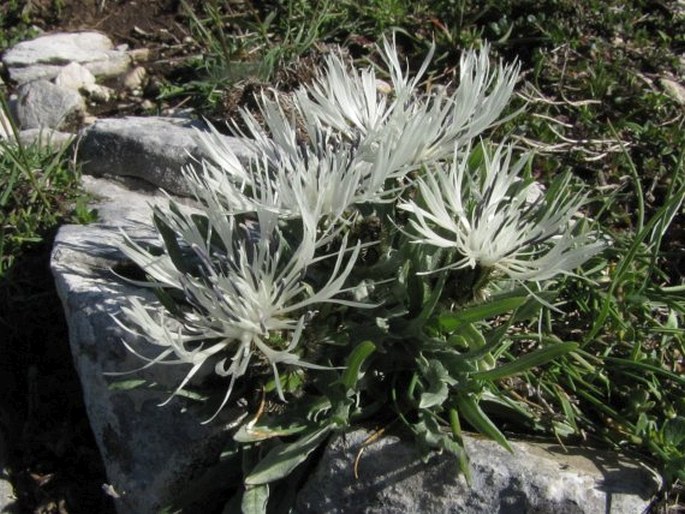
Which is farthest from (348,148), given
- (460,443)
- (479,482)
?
(479,482)

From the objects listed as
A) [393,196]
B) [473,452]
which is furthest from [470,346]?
[393,196]

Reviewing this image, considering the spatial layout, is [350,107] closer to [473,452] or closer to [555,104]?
[473,452]

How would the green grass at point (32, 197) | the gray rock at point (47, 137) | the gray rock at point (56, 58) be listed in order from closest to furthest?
the green grass at point (32, 197) → the gray rock at point (47, 137) → the gray rock at point (56, 58)

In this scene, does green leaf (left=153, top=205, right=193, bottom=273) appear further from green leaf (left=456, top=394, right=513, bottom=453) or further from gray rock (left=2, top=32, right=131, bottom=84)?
gray rock (left=2, top=32, right=131, bottom=84)

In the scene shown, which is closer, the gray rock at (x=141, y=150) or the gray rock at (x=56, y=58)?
the gray rock at (x=141, y=150)

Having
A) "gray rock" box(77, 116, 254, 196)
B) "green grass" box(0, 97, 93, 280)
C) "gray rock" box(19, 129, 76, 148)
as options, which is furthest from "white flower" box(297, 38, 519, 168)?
"gray rock" box(19, 129, 76, 148)

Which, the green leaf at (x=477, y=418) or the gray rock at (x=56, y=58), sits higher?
the green leaf at (x=477, y=418)

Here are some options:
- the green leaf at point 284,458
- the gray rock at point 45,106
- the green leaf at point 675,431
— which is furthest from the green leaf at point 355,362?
the gray rock at point 45,106

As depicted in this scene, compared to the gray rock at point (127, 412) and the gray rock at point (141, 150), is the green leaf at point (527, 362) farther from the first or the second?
the gray rock at point (141, 150)
